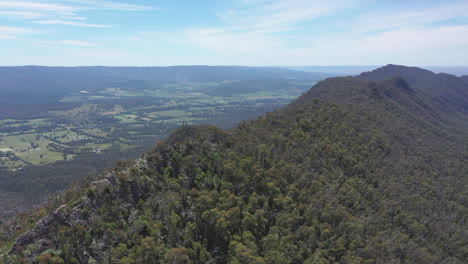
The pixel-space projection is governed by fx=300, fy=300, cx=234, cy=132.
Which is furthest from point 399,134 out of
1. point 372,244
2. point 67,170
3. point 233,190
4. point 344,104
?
point 67,170

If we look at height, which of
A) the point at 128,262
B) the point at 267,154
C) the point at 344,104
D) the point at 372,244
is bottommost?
the point at 372,244

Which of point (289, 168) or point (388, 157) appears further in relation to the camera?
point (388, 157)

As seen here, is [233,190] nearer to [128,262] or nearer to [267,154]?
[267,154]

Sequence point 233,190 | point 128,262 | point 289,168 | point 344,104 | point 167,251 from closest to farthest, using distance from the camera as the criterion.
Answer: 1. point 128,262
2. point 167,251
3. point 233,190
4. point 289,168
5. point 344,104

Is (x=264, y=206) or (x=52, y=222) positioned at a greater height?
(x=52, y=222)

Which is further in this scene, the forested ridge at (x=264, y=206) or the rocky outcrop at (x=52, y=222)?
the forested ridge at (x=264, y=206)

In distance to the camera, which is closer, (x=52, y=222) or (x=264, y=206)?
(x=52, y=222)

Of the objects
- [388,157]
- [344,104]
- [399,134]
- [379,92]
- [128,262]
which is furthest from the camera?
[379,92]

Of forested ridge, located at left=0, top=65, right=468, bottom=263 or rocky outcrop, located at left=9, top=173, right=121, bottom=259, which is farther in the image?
forested ridge, located at left=0, top=65, right=468, bottom=263
